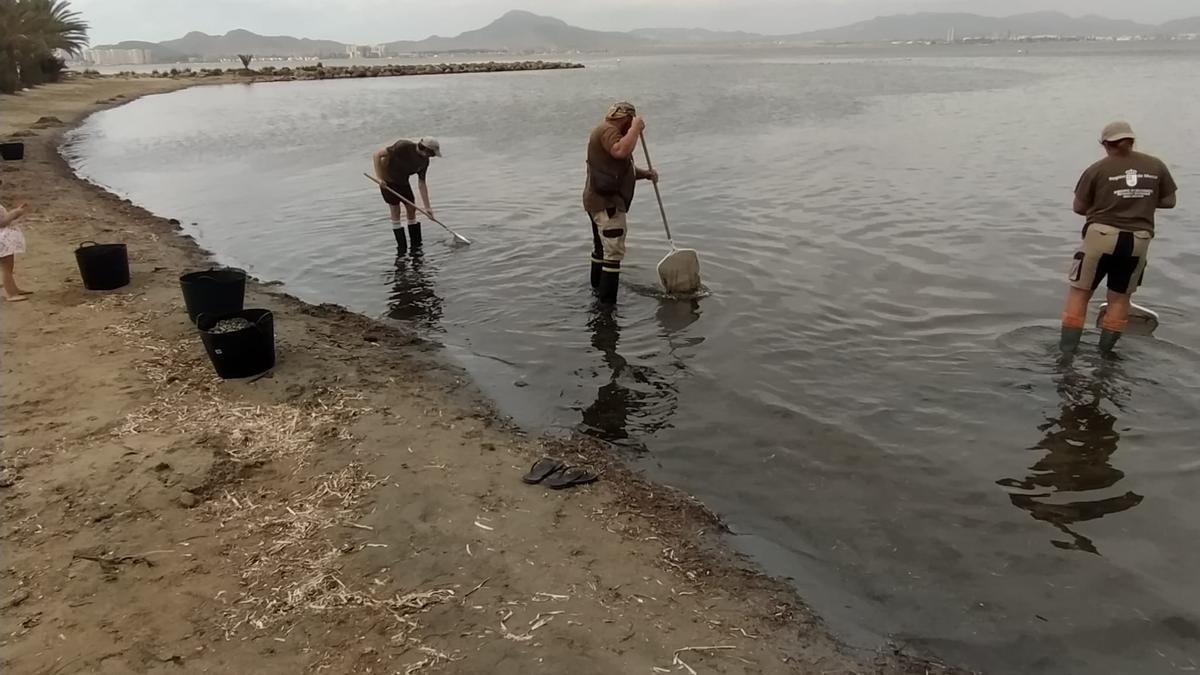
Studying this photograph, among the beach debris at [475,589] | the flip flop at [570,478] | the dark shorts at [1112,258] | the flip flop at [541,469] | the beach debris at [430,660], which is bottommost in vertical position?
the flip flop at [570,478]

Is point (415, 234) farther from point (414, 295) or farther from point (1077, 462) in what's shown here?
point (1077, 462)

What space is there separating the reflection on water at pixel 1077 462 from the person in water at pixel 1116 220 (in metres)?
0.70

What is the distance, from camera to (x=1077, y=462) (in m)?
5.61

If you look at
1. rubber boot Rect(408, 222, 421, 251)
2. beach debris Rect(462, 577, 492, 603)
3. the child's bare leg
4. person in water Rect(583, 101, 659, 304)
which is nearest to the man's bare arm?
person in water Rect(583, 101, 659, 304)

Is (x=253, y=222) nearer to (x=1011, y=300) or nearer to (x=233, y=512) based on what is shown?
(x=233, y=512)

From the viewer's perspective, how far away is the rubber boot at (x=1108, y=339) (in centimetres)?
730

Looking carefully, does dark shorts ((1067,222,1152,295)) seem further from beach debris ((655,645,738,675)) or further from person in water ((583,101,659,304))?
beach debris ((655,645,738,675))

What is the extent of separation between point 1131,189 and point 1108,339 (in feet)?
4.77

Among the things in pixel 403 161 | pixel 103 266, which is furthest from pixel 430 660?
pixel 403 161

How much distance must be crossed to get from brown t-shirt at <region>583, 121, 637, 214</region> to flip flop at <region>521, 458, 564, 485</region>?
13.2 feet

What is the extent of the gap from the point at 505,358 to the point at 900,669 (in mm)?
5070

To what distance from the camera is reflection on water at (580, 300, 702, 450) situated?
6367 mm

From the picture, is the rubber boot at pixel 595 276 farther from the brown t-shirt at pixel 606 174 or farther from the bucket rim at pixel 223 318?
the bucket rim at pixel 223 318

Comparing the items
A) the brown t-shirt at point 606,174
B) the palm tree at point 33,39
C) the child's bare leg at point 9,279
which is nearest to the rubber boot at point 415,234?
the brown t-shirt at point 606,174
